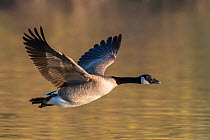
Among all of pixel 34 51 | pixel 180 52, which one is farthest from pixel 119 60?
pixel 34 51

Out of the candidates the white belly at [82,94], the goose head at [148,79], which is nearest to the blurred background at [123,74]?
the white belly at [82,94]

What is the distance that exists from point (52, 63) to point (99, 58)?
304cm

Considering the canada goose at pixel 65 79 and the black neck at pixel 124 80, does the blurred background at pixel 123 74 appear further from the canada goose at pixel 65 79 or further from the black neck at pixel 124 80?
the black neck at pixel 124 80

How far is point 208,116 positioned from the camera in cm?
Result: 1438

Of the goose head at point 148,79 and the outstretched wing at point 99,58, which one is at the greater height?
the outstretched wing at point 99,58

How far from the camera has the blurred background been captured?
13.1 meters

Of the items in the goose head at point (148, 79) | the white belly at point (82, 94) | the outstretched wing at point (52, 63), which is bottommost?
the white belly at point (82, 94)

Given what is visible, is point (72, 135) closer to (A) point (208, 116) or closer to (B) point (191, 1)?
(A) point (208, 116)

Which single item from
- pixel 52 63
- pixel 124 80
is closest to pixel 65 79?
pixel 52 63

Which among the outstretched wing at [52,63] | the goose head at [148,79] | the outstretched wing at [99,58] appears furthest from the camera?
the outstretched wing at [99,58]

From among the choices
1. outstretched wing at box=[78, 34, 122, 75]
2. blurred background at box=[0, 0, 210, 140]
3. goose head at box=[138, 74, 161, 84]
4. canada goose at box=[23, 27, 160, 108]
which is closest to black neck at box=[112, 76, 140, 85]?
canada goose at box=[23, 27, 160, 108]

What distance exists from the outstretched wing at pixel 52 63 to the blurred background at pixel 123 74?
3.93ft

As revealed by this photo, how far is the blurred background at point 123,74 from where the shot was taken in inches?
514

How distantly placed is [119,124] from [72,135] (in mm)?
1499
